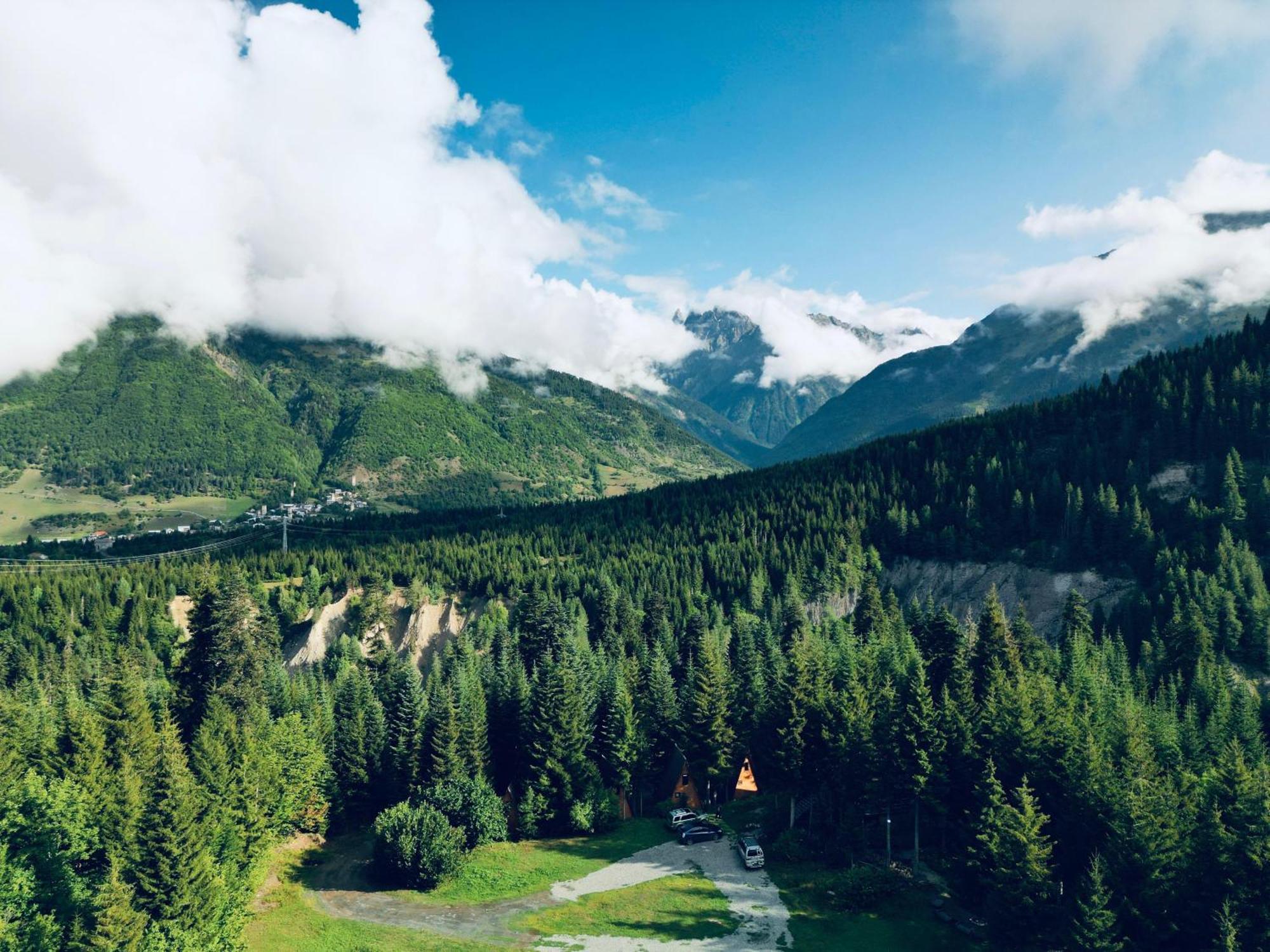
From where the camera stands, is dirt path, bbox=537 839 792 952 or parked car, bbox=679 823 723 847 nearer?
dirt path, bbox=537 839 792 952

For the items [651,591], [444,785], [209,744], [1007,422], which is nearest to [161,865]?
[209,744]

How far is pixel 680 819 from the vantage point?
73.4 meters

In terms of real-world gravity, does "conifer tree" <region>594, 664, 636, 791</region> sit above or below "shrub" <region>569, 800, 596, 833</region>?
above

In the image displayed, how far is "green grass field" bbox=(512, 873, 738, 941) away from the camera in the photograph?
5334 cm

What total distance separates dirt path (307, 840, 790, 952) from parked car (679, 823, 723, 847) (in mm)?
583

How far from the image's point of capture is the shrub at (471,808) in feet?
227

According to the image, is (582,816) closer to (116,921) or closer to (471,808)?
(471,808)

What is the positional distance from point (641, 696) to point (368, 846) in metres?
30.1

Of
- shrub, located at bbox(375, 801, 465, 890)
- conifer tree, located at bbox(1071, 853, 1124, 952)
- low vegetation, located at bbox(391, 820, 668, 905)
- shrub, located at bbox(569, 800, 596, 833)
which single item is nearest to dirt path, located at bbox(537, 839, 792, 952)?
low vegetation, located at bbox(391, 820, 668, 905)

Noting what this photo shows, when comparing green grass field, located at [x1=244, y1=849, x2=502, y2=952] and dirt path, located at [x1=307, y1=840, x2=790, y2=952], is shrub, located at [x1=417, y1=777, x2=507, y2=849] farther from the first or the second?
green grass field, located at [x1=244, y1=849, x2=502, y2=952]

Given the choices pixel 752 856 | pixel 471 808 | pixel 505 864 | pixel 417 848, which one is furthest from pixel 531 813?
pixel 752 856

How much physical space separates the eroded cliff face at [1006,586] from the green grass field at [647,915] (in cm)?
8445

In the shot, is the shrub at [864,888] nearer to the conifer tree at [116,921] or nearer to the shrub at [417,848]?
the shrub at [417,848]

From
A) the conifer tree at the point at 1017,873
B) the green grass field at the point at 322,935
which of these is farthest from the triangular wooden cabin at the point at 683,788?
the conifer tree at the point at 1017,873
